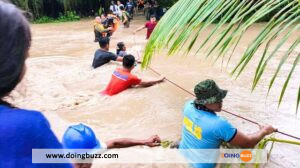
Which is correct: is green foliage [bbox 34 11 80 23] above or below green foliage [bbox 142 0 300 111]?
below

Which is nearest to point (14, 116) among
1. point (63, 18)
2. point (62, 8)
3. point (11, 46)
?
point (11, 46)

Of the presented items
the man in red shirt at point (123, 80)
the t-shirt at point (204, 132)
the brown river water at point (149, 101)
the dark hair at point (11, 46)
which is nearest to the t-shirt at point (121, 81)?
the man in red shirt at point (123, 80)

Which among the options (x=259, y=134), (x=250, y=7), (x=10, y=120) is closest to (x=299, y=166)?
(x=259, y=134)

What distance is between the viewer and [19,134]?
1034mm

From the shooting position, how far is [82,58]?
11430 millimetres

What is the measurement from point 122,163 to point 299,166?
182cm

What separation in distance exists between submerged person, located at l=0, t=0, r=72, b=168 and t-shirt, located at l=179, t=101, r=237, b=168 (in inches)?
91.4

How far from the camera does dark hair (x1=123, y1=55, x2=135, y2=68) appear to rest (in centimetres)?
660

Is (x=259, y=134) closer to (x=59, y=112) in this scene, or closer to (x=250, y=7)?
(x=250, y=7)

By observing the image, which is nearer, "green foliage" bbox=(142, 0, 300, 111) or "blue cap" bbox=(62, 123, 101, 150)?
"green foliage" bbox=(142, 0, 300, 111)

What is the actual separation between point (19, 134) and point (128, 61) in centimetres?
563

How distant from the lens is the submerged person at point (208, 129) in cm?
324

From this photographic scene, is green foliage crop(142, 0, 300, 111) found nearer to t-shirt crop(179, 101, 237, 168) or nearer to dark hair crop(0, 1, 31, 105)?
dark hair crop(0, 1, 31, 105)

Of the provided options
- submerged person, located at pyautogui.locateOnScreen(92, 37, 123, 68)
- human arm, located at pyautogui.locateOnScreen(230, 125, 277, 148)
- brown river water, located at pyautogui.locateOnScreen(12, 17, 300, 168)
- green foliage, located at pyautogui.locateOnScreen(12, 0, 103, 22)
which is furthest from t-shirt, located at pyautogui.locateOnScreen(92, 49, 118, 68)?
green foliage, located at pyautogui.locateOnScreen(12, 0, 103, 22)
